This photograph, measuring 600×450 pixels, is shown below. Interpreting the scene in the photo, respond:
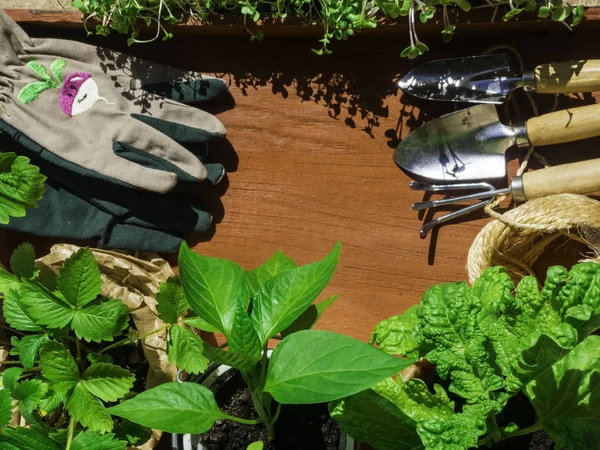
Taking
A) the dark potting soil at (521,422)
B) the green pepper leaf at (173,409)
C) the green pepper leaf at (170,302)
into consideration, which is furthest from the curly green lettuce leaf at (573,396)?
the green pepper leaf at (170,302)

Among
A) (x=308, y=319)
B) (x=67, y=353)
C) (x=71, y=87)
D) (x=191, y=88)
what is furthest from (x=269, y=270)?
(x=71, y=87)

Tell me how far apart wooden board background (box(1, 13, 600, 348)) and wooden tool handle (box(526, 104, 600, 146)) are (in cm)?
14

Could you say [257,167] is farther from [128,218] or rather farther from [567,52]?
[567,52]

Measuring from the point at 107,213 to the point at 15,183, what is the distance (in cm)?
26

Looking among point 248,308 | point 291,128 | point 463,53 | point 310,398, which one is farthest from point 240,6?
point 310,398

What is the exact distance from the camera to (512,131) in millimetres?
867

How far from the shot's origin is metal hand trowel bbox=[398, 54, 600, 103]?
81 centimetres

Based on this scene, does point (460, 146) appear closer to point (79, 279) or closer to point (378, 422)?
point (378, 422)

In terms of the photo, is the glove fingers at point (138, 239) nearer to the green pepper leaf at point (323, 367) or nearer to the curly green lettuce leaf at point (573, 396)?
the green pepper leaf at point (323, 367)

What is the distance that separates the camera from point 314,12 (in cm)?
89

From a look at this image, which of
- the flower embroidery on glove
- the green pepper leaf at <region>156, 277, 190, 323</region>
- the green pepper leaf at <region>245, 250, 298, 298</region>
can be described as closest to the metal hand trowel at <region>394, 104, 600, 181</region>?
the green pepper leaf at <region>245, 250, 298, 298</region>

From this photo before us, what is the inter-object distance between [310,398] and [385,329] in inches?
6.7

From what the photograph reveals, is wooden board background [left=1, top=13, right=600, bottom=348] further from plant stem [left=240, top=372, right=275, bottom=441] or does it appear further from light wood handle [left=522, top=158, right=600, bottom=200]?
plant stem [left=240, top=372, right=275, bottom=441]

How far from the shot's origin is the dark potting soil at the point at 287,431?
2.53 feet
